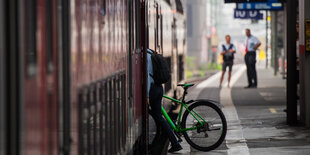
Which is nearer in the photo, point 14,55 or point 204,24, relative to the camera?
point 14,55

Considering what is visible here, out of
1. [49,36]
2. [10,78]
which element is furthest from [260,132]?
[10,78]

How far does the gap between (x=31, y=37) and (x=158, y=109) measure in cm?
535

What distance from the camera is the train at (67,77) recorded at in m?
2.49

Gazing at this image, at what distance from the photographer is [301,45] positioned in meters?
10.7

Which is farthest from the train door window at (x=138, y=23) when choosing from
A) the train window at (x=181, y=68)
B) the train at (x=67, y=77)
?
the train window at (x=181, y=68)

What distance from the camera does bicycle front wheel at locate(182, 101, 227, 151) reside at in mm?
8344

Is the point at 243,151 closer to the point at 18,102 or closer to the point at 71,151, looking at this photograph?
the point at 71,151

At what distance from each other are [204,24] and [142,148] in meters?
50.0

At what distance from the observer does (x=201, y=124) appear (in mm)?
8367

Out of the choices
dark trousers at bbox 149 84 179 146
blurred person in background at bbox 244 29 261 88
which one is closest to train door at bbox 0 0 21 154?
A: dark trousers at bbox 149 84 179 146

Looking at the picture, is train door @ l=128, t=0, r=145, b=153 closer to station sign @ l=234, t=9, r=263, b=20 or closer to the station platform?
the station platform

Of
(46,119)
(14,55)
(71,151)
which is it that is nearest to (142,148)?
(71,151)

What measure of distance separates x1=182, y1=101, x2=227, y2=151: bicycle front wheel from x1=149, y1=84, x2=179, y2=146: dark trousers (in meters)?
0.37

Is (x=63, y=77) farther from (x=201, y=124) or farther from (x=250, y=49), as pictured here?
(x=250, y=49)
